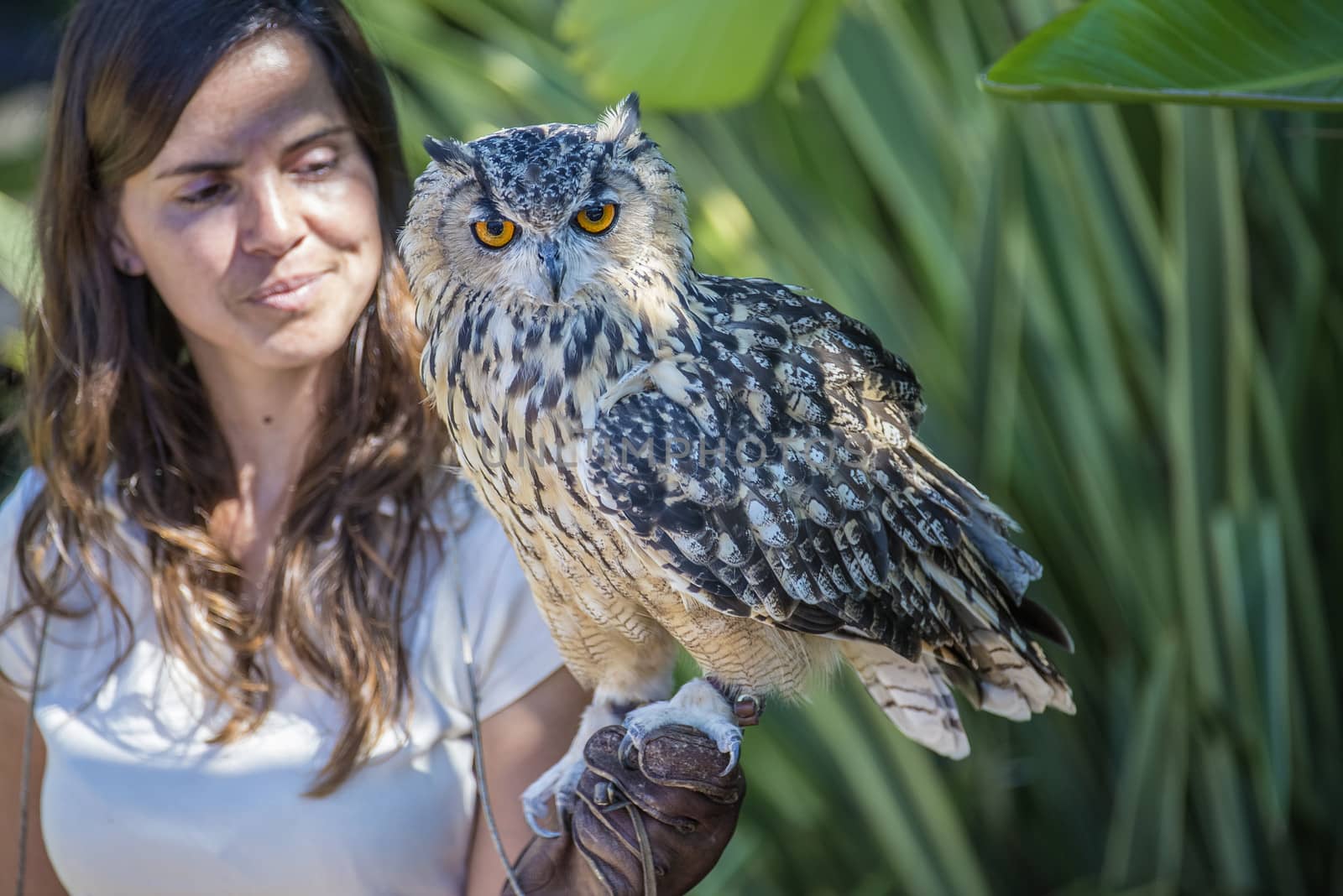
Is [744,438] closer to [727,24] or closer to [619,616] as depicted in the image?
[619,616]

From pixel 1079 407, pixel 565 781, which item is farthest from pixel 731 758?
pixel 1079 407

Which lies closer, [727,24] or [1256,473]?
[727,24]

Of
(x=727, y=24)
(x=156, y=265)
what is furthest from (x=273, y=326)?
(x=727, y=24)

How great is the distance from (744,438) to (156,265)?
0.72m

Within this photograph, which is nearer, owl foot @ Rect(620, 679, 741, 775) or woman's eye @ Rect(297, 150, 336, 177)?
owl foot @ Rect(620, 679, 741, 775)

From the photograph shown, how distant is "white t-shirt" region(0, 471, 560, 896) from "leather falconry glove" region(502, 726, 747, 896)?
237 millimetres

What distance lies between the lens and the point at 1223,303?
2.01 meters

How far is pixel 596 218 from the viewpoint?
111cm

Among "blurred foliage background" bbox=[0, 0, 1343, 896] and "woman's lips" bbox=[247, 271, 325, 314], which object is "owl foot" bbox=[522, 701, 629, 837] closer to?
"woman's lips" bbox=[247, 271, 325, 314]

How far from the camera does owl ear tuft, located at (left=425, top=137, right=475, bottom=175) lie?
111cm

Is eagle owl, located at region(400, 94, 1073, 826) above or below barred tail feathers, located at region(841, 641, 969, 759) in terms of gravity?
above

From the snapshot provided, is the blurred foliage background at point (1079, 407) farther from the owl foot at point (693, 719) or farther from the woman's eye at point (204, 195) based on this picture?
the owl foot at point (693, 719)

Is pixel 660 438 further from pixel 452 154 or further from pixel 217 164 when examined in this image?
pixel 217 164

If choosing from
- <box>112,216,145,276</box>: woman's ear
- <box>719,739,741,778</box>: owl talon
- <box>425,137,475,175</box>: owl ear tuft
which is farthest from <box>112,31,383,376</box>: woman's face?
<box>719,739,741,778</box>: owl talon
